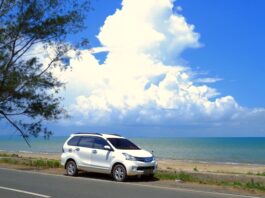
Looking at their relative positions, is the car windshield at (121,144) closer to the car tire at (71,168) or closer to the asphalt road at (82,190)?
the asphalt road at (82,190)

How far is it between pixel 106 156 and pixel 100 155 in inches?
13.5

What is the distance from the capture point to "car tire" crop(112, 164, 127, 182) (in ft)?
63.7

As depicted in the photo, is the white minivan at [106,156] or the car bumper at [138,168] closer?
the car bumper at [138,168]

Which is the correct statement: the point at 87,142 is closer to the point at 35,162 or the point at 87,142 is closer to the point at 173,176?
the point at 173,176

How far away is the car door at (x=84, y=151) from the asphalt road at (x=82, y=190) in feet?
4.50

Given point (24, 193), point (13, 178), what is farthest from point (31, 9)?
point (13, 178)

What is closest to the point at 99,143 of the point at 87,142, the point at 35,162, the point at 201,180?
the point at 87,142

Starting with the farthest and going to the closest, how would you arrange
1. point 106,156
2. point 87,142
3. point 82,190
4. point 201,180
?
point 87,142, point 106,156, point 201,180, point 82,190

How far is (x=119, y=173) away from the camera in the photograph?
19.6 metres

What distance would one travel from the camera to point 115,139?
20.9m

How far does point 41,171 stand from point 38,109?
4.86 metres

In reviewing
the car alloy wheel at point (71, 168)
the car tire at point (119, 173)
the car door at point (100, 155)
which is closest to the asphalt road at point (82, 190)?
the car tire at point (119, 173)

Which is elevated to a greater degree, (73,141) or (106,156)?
(73,141)

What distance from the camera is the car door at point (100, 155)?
20062mm
